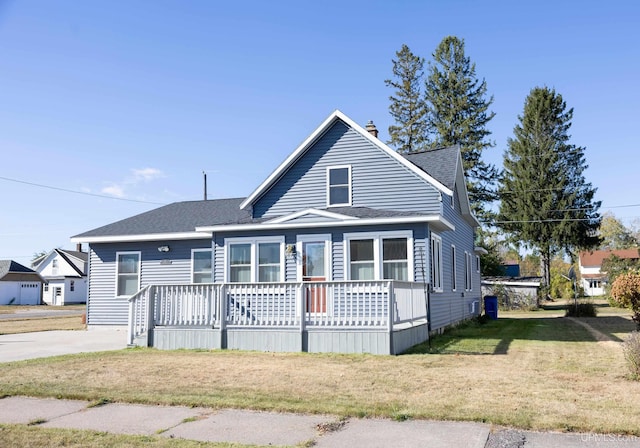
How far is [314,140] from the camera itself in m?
17.2

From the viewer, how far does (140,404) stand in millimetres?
7090

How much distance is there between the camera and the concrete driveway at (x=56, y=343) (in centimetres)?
1262

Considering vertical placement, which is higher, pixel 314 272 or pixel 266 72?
pixel 266 72

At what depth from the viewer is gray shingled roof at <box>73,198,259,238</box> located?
19.7 m

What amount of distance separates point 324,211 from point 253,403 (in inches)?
347

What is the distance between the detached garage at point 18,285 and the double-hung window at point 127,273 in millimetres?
49379

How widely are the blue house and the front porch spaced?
27 mm

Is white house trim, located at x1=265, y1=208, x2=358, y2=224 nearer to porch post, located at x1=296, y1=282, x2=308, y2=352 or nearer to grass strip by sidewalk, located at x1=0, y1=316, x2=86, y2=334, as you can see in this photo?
porch post, located at x1=296, y1=282, x2=308, y2=352

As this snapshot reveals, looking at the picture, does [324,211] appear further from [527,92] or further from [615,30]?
[527,92]

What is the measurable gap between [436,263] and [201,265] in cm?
810

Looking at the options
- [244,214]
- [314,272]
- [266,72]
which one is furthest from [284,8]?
[244,214]

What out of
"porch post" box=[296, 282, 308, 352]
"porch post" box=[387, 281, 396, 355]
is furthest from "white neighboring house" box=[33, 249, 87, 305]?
"porch post" box=[387, 281, 396, 355]

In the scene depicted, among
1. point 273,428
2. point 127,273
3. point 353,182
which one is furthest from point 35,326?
point 273,428

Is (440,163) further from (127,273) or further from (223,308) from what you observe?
(127,273)
